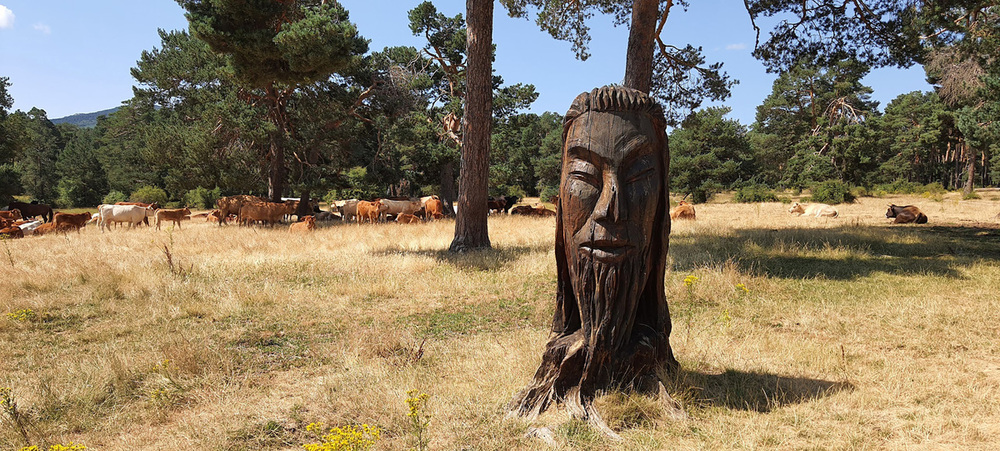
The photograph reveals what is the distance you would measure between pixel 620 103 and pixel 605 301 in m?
1.35

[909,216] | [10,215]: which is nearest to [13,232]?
[10,215]

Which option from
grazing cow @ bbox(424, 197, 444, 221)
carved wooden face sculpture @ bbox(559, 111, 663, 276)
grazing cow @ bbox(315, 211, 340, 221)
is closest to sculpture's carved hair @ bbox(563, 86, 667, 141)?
carved wooden face sculpture @ bbox(559, 111, 663, 276)

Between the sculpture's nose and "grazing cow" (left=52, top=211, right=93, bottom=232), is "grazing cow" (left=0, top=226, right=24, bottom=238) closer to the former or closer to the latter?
"grazing cow" (left=52, top=211, right=93, bottom=232)

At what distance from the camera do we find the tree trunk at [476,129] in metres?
10.8

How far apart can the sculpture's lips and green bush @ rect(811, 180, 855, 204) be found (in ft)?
90.8

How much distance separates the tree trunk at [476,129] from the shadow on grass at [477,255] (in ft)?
1.55

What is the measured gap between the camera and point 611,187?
3.30 meters

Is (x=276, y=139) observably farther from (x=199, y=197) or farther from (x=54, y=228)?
(x=199, y=197)

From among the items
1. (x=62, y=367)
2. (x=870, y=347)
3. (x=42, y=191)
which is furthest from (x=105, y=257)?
(x=42, y=191)

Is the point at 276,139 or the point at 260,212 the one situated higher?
the point at 276,139

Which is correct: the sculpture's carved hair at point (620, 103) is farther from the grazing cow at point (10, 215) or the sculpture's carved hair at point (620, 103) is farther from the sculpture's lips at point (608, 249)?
the grazing cow at point (10, 215)

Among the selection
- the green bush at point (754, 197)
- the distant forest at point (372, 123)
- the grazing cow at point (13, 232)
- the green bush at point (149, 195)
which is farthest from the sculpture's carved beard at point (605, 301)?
the green bush at point (149, 195)

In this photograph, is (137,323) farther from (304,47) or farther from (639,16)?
(304,47)

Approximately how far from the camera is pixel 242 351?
5.26 meters
